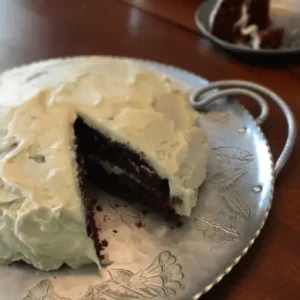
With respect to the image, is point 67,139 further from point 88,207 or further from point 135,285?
point 135,285

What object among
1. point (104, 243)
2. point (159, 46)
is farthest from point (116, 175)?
point (159, 46)

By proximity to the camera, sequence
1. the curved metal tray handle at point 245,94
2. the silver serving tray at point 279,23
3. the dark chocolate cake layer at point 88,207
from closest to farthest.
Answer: the dark chocolate cake layer at point 88,207 < the curved metal tray handle at point 245,94 < the silver serving tray at point 279,23

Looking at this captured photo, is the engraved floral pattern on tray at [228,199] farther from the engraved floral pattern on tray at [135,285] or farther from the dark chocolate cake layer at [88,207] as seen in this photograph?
the dark chocolate cake layer at [88,207]

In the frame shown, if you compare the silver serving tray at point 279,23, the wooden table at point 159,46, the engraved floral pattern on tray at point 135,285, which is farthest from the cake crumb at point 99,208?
the silver serving tray at point 279,23

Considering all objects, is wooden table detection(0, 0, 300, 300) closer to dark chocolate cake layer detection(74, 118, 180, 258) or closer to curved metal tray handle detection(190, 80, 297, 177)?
curved metal tray handle detection(190, 80, 297, 177)

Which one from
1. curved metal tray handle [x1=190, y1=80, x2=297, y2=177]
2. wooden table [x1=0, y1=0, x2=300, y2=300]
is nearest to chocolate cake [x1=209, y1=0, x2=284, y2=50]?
wooden table [x1=0, y1=0, x2=300, y2=300]
